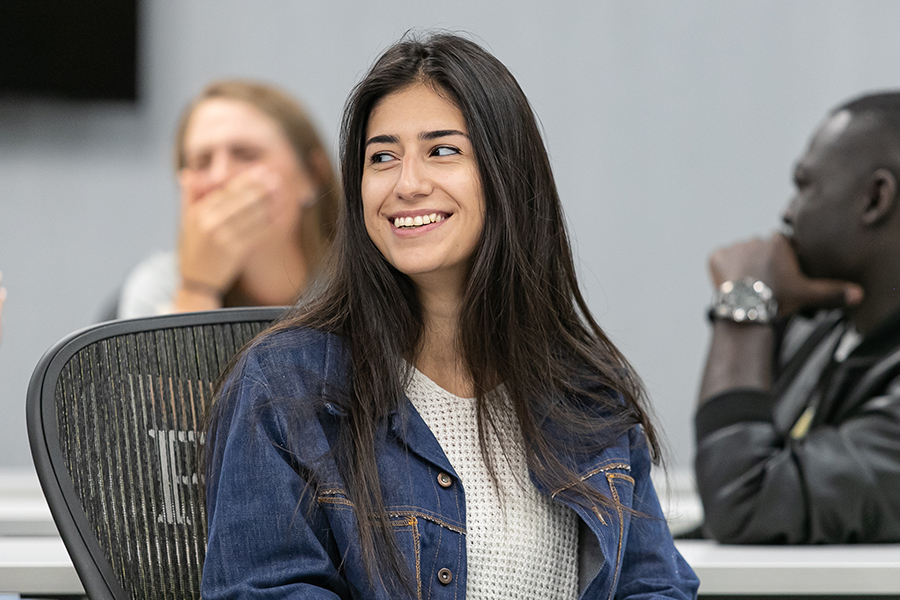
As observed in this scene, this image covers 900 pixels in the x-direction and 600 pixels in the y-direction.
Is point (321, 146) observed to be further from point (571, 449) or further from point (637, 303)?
point (571, 449)

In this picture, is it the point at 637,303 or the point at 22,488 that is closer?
the point at 22,488

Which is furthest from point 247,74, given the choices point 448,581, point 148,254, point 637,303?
point 448,581

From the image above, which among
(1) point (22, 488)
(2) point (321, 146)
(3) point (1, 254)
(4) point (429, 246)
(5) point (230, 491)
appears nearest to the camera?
(5) point (230, 491)

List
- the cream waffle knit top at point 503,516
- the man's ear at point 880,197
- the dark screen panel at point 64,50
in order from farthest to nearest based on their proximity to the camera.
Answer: the dark screen panel at point 64,50 < the man's ear at point 880,197 < the cream waffle knit top at point 503,516

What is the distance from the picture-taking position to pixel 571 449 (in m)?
1.11

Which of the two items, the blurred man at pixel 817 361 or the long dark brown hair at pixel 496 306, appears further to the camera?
the blurred man at pixel 817 361

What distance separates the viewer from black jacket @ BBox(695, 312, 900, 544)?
1.31 m

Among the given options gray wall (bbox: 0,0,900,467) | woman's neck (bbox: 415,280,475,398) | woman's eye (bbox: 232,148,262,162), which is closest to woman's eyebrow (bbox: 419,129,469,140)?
woman's neck (bbox: 415,280,475,398)

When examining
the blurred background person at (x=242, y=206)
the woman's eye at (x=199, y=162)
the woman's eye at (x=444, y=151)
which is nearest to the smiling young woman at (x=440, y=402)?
the woman's eye at (x=444, y=151)

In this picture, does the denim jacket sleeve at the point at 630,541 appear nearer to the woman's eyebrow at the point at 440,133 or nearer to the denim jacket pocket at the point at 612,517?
the denim jacket pocket at the point at 612,517

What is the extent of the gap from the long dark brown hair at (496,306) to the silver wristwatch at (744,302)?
425 millimetres

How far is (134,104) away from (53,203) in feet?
1.31

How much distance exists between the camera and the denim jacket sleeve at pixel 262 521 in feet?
3.06

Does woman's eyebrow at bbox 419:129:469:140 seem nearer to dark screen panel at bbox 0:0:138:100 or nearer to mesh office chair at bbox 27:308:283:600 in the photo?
mesh office chair at bbox 27:308:283:600
